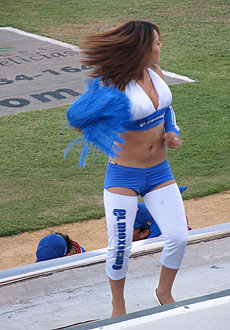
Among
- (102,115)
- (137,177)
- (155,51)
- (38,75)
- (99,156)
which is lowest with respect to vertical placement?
(38,75)

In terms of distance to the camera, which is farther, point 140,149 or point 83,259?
point 83,259

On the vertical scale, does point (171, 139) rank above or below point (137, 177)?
above

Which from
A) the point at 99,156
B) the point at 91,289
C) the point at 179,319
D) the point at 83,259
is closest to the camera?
the point at 179,319

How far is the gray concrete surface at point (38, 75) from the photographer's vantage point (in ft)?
41.2

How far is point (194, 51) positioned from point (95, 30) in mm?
4625

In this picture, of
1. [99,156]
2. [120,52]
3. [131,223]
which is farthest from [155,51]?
[99,156]

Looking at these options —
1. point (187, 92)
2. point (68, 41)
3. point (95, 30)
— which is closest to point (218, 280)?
point (187, 92)

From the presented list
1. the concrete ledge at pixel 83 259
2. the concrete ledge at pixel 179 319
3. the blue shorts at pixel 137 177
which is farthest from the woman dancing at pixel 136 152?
the concrete ledge at pixel 83 259

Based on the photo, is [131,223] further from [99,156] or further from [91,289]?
[99,156]

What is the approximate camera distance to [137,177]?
339cm

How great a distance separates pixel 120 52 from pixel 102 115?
0.39 metres

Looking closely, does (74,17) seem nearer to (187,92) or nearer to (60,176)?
(187,92)

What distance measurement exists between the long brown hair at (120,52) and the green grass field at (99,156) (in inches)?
166

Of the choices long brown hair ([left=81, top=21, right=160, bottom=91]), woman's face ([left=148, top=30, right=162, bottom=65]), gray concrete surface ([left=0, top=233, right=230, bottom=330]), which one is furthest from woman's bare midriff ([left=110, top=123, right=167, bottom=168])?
gray concrete surface ([left=0, top=233, right=230, bottom=330])
